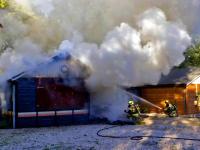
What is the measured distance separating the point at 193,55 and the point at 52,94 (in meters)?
25.7

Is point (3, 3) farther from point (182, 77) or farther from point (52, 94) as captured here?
point (182, 77)

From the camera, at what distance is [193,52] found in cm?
3691

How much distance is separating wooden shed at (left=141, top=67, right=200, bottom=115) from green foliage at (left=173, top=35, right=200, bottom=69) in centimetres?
1165

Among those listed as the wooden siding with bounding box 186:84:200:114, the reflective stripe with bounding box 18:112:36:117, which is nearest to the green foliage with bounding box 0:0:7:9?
the reflective stripe with bounding box 18:112:36:117

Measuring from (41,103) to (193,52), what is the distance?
88.6 feet

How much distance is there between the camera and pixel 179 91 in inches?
926

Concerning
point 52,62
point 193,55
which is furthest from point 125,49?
point 193,55

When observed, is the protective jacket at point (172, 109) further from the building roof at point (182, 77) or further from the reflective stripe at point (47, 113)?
the reflective stripe at point (47, 113)

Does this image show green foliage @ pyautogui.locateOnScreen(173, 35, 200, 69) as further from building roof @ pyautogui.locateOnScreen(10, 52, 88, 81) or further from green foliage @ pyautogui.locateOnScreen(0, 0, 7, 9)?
green foliage @ pyautogui.locateOnScreen(0, 0, 7, 9)

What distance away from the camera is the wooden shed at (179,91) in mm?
23031

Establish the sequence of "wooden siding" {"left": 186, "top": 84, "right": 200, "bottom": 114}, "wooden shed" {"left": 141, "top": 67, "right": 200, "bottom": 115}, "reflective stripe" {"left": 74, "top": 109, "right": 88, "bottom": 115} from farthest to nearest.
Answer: "wooden shed" {"left": 141, "top": 67, "right": 200, "bottom": 115}, "wooden siding" {"left": 186, "top": 84, "right": 200, "bottom": 114}, "reflective stripe" {"left": 74, "top": 109, "right": 88, "bottom": 115}

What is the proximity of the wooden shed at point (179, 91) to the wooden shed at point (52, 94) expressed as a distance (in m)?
9.69

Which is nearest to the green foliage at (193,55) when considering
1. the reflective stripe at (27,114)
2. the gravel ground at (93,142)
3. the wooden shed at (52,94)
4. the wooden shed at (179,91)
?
the wooden shed at (179,91)

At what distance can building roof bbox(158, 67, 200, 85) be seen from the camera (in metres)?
23.3
